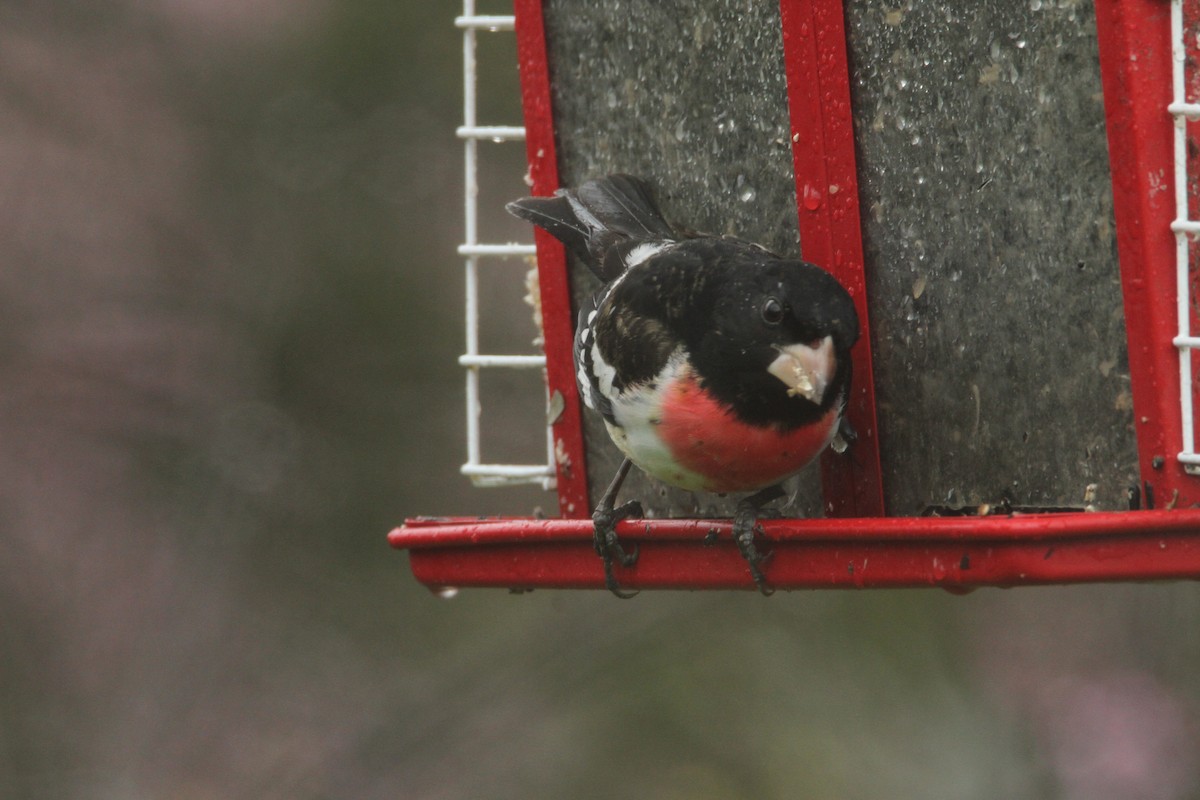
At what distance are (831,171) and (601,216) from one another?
545 millimetres

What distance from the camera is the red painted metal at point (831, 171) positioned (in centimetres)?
367

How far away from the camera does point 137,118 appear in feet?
23.0

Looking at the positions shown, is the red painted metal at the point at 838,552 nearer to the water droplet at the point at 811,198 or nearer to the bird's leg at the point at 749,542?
the bird's leg at the point at 749,542

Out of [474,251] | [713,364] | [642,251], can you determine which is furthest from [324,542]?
[713,364]

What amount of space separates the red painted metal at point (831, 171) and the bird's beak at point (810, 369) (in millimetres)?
318

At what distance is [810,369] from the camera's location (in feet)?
11.2

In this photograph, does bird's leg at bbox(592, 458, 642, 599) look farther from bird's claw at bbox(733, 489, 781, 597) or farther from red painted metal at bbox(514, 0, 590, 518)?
red painted metal at bbox(514, 0, 590, 518)

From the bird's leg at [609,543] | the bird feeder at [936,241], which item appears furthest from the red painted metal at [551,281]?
the bird's leg at [609,543]

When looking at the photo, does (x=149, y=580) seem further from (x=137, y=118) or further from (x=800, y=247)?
(x=800, y=247)

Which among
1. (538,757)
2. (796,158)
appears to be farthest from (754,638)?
(796,158)

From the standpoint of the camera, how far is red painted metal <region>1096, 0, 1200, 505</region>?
316 centimetres

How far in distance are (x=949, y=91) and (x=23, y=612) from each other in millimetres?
4377

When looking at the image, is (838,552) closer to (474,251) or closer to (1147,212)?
(1147,212)

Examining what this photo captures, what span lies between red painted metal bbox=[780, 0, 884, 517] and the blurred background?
2138 mm
